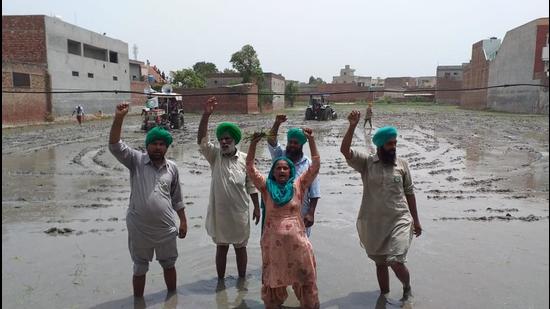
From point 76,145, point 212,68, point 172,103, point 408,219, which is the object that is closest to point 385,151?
point 408,219

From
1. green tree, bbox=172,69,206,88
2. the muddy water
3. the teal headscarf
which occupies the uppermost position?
green tree, bbox=172,69,206,88

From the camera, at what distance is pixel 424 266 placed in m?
4.80

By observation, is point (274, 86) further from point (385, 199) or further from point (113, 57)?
point (385, 199)

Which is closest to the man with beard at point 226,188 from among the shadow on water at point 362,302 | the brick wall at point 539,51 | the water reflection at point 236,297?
the water reflection at point 236,297

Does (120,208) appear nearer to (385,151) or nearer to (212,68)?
(385,151)

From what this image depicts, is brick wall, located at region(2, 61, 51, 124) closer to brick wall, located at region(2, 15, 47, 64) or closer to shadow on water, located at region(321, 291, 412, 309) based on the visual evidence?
brick wall, located at region(2, 15, 47, 64)

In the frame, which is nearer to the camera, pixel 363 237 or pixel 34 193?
pixel 363 237

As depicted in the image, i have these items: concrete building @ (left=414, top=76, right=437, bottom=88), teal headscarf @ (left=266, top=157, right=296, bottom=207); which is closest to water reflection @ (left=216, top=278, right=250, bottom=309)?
teal headscarf @ (left=266, top=157, right=296, bottom=207)

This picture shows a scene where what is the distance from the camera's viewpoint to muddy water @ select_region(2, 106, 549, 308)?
407 centimetres

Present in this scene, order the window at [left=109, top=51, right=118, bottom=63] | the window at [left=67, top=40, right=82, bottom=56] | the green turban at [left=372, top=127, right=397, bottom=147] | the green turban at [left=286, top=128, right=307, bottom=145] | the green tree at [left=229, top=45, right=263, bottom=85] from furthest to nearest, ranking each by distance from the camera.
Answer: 1. the green tree at [left=229, top=45, right=263, bottom=85]
2. the window at [left=109, top=51, right=118, bottom=63]
3. the window at [left=67, top=40, right=82, bottom=56]
4. the green turban at [left=286, top=128, right=307, bottom=145]
5. the green turban at [left=372, top=127, right=397, bottom=147]

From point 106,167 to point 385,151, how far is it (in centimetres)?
973

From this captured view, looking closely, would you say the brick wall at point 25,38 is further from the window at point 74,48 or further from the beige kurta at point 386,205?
the beige kurta at point 386,205

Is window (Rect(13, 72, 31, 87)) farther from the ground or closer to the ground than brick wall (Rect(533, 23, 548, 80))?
closer to the ground

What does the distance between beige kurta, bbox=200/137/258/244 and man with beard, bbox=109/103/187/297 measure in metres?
0.40
